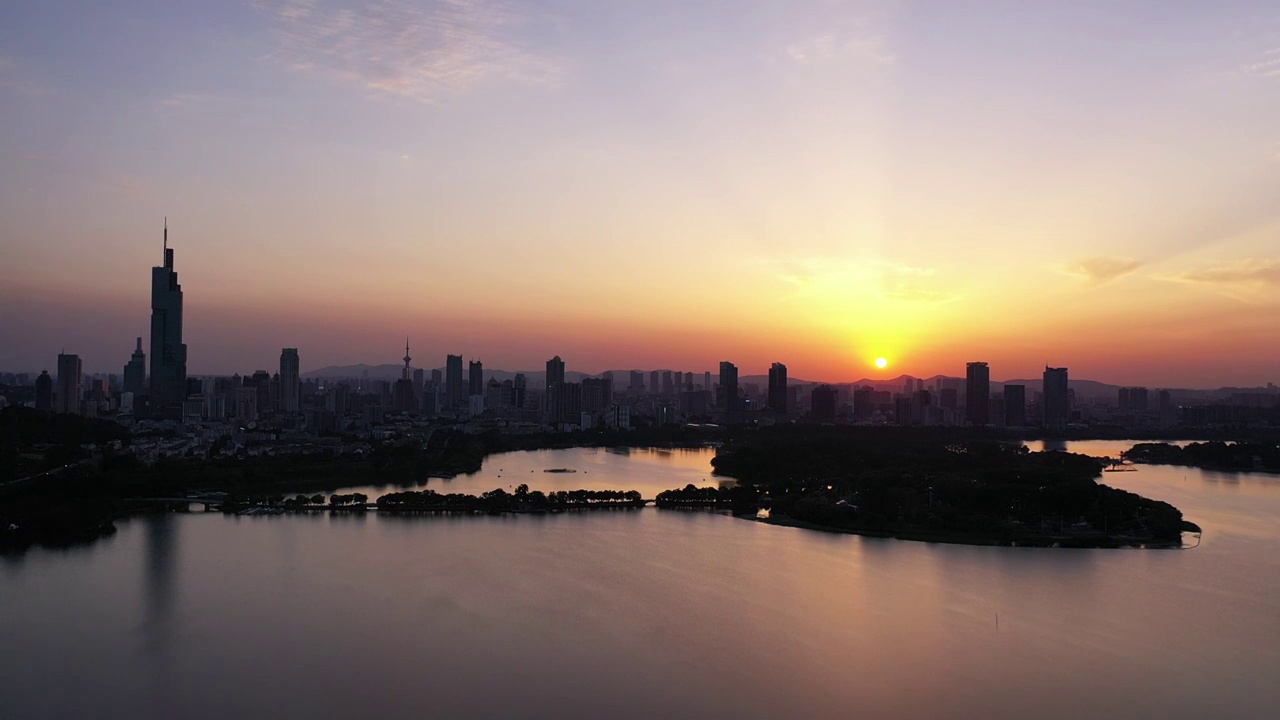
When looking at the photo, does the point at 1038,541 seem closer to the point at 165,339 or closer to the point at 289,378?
the point at 165,339

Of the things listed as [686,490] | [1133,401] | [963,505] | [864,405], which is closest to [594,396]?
[864,405]

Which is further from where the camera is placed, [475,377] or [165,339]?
[475,377]

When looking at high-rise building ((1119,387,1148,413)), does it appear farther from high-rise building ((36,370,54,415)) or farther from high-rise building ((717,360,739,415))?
high-rise building ((36,370,54,415))

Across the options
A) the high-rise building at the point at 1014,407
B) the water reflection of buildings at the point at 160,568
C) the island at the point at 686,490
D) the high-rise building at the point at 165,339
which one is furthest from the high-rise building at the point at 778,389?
the water reflection of buildings at the point at 160,568

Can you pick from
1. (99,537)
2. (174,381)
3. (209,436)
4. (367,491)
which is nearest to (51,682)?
(99,537)

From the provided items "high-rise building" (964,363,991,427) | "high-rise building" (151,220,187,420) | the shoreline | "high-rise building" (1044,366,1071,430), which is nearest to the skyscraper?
"high-rise building" (964,363,991,427)

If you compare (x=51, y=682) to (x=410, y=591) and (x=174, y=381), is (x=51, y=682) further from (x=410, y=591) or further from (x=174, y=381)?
(x=174, y=381)

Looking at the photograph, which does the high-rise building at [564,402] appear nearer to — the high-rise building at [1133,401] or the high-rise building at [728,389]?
the high-rise building at [728,389]
